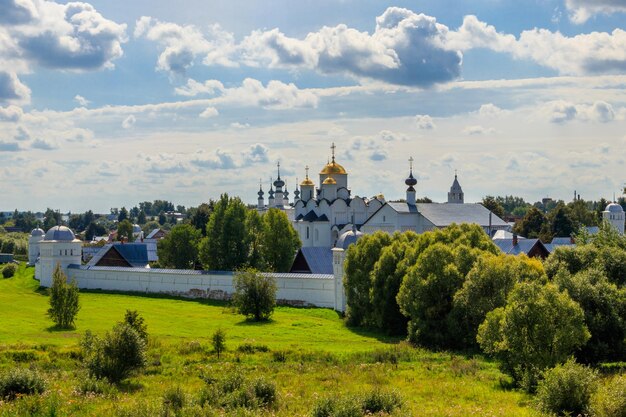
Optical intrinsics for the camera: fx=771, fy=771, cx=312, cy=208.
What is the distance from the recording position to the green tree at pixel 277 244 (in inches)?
2537

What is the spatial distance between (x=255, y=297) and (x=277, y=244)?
2052cm

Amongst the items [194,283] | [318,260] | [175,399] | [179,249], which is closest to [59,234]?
[179,249]

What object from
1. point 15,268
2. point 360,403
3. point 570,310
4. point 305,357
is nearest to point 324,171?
point 15,268

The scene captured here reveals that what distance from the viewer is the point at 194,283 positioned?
55.8 meters

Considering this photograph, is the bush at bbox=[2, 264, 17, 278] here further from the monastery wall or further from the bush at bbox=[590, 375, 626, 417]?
the bush at bbox=[590, 375, 626, 417]

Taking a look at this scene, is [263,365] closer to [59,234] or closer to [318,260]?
[318,260]

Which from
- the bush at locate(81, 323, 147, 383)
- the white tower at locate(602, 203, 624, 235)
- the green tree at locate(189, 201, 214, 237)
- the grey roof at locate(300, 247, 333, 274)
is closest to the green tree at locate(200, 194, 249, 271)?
the grey roof at locate(300, 247, 333, 274)

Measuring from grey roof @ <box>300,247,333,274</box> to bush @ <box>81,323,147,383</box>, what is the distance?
30.5 m

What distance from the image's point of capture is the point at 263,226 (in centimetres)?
6462

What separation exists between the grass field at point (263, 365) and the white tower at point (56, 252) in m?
15.3

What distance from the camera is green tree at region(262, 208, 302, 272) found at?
211 feet

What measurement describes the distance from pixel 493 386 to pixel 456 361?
5.23 m

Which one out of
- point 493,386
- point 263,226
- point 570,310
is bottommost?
point 493,386

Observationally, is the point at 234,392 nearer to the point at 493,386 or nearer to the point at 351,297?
the point at 493,386
